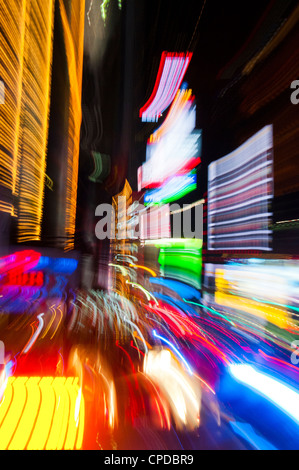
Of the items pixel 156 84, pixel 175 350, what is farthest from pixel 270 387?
pixel 156 84

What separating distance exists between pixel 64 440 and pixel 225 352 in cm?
108

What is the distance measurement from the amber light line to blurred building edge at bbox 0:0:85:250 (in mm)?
1573

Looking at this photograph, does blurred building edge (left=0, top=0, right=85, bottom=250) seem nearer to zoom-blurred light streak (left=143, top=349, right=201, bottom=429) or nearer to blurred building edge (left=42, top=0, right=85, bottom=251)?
blurred building edge (left=42, top=0, right=85, bottom=251)

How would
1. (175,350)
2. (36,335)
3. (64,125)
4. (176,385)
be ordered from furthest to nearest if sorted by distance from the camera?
(64,125)
(36,335)
(175,350)
(176,385)

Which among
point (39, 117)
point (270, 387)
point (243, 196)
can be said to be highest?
point (39, 117)

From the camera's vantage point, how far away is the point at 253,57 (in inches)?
106

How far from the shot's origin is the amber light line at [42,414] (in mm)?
948

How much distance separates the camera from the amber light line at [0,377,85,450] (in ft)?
3.11

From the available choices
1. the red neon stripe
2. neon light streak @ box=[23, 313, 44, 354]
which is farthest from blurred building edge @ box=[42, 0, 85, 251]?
neon light streak @ box=[23, 313, 44, 354]

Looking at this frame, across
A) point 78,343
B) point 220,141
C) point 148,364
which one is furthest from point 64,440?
point 220,141

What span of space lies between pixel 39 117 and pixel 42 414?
2.78 meters

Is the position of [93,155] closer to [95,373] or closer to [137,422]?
[95,373]

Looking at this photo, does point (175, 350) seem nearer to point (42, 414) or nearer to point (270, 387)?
point (270, 387)

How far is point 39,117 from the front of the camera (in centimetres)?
287
